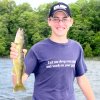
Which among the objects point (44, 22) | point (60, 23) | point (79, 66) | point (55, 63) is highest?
point (60, 23)

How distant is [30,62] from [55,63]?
246 mm

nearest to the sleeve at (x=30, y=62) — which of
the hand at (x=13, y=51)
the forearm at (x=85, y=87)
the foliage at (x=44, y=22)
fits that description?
the hand at (x=13, y=51)

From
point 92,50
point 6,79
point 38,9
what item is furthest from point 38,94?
point 38,9

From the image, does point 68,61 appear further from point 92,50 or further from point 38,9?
point 38,9

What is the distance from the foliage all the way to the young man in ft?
141

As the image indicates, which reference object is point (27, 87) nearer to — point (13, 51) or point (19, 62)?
point (19, 62)

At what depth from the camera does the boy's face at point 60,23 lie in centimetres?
414

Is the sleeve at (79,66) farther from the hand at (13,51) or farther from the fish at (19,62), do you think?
the hand at (13,51)

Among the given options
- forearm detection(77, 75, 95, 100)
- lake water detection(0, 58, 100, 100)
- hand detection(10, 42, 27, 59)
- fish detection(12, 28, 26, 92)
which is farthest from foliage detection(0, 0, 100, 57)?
hand detection(10, 42, 27, 59)

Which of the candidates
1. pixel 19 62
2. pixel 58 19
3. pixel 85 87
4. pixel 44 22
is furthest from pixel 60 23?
pixel 44 22

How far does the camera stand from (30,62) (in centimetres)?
408

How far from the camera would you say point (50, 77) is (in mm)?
4051

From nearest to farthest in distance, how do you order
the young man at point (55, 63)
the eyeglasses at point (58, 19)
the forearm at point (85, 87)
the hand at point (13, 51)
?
the hand at point (13, 51) → the young man at point (55, 63) → the eyeglasses at point (58, 19) → the forearm at point (85, 87)

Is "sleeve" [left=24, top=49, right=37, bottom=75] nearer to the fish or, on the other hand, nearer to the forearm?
the fish
